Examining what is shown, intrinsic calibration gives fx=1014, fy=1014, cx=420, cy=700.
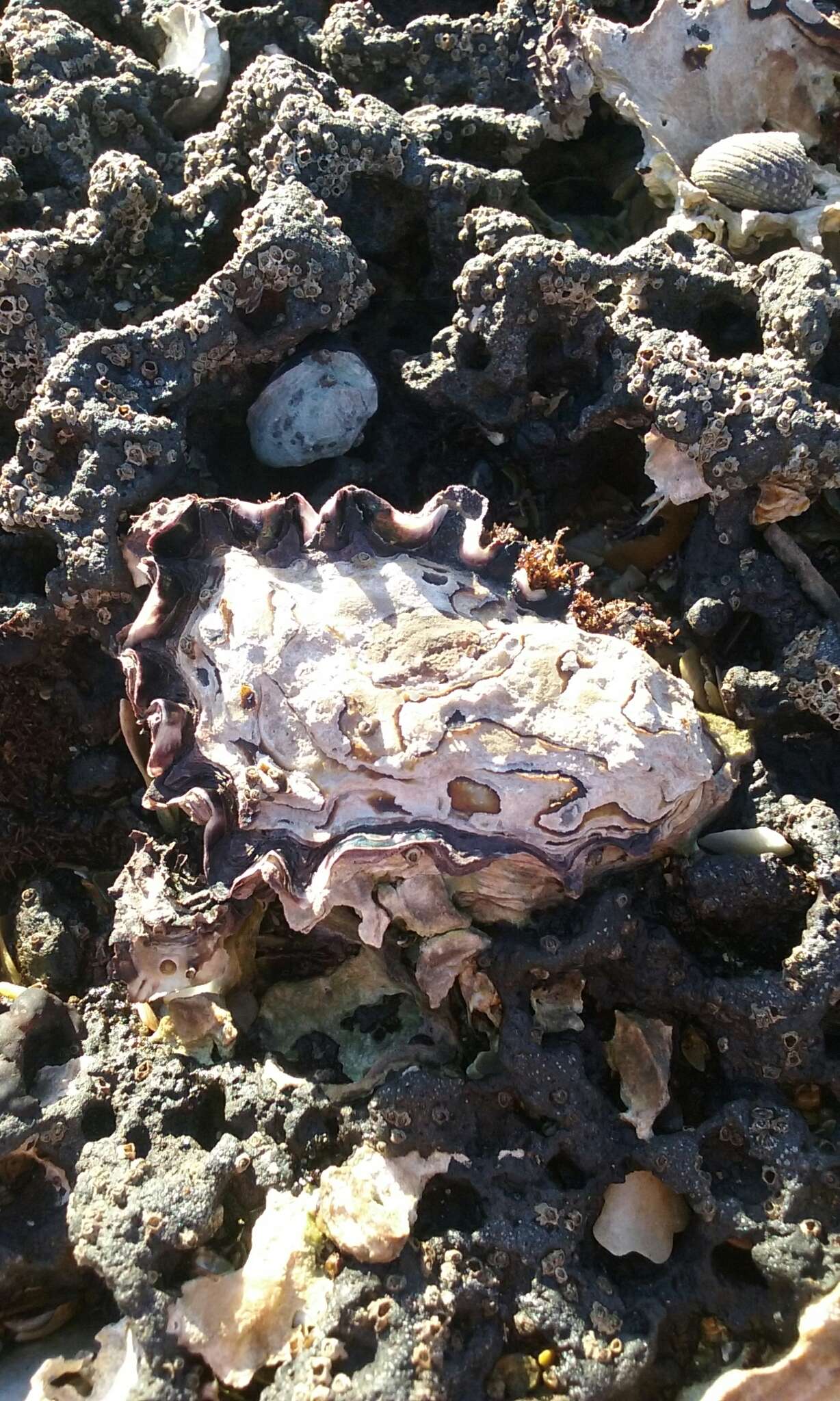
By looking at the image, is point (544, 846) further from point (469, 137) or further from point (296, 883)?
point (469, 137)

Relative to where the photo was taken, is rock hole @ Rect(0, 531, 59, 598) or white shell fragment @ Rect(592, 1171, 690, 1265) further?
rock hole @ Rect(0, 531, 59, 598)

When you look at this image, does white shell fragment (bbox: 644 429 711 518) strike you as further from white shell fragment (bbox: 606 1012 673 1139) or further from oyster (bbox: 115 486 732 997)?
white shell fragment (bbox: 606 1012 673 1139)

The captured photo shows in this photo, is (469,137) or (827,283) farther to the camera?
(469,137)

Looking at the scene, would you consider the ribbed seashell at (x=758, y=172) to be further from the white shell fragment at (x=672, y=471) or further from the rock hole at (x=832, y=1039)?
the rock hole at (x=832, y=1039)

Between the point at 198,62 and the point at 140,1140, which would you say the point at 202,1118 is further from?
the point at 198,62

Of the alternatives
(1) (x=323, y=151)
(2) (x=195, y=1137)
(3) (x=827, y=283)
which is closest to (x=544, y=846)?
(2) (x=195, y=1137)

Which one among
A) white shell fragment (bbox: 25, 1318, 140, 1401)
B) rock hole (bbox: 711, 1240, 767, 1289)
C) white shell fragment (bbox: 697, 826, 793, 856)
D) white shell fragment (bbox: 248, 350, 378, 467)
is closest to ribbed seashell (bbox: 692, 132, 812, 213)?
white shell fragment (bbox: 248, 350, 378, 467)
